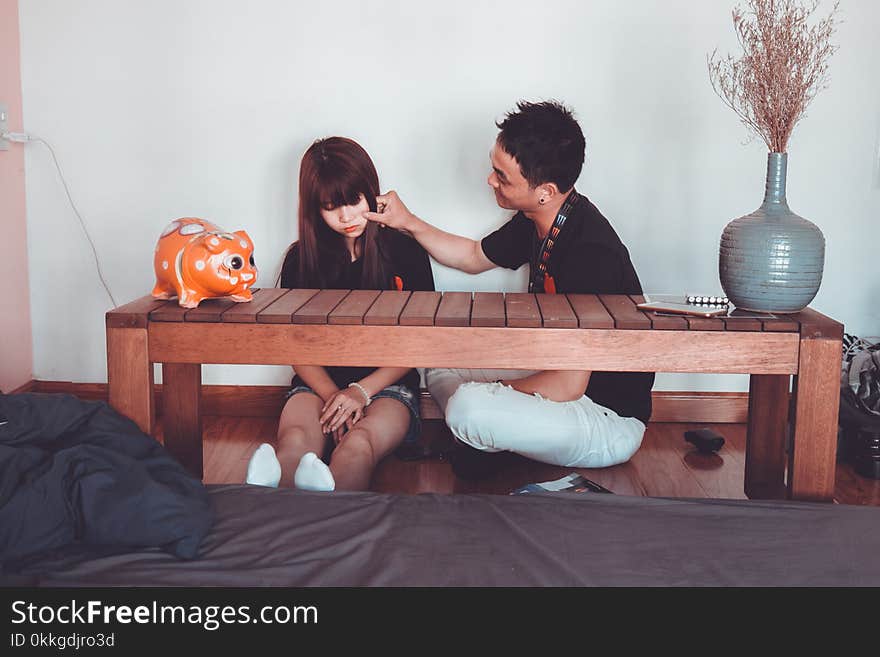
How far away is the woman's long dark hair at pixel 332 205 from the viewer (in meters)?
2.37

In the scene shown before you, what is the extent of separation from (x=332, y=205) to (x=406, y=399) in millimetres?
537

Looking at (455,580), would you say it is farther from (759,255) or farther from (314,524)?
(759,255)

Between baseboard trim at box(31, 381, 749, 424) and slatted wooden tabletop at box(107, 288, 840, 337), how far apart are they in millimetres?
923

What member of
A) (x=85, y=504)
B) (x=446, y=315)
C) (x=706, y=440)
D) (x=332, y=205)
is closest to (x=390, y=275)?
(x=332, y=205)

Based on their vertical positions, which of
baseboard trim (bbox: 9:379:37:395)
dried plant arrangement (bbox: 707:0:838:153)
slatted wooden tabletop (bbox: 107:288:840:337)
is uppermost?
dried plant arrangement (bbox: 707:0:838:153)

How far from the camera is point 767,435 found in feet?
7.16

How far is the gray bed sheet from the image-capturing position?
4.61 ft

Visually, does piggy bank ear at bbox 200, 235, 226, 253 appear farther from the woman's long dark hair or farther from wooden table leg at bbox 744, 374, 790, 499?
wooden table leg at bbox 744, 374, 790, 499

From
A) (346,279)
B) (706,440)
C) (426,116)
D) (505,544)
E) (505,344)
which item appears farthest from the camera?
(426,116)

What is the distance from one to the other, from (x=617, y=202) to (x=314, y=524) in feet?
5.13

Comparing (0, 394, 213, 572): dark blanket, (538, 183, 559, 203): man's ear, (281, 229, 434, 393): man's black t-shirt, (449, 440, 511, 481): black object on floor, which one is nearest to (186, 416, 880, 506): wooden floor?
(449, 440, 511, 481): black object on floor

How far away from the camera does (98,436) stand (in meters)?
1.60

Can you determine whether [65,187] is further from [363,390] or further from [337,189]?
[363,390]
